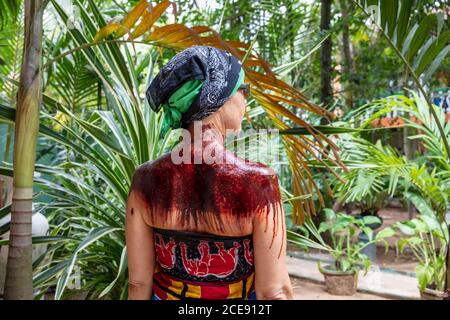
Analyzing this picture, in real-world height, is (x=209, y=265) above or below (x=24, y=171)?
below

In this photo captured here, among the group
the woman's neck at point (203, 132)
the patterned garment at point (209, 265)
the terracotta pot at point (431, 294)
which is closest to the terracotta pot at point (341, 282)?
the terracotta pot at point (431, 294)

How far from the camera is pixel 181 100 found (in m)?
1.36

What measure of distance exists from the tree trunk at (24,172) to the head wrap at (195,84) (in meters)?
0.37

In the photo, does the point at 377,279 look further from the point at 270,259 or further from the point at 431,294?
the point at 270,259

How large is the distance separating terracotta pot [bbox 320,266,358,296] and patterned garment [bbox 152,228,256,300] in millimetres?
3371

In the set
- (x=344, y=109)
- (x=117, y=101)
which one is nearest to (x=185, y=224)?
(x=117, y=101)

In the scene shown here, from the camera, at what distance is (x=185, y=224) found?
1.38 meters

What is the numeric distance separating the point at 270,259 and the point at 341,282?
3489mm

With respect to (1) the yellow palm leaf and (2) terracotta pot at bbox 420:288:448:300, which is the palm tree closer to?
(1) the yellow palm leaf

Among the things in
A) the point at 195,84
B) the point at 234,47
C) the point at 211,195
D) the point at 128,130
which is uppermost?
the point at 234,47

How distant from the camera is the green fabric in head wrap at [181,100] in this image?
134 cm

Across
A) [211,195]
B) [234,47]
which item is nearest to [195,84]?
[211,195]
